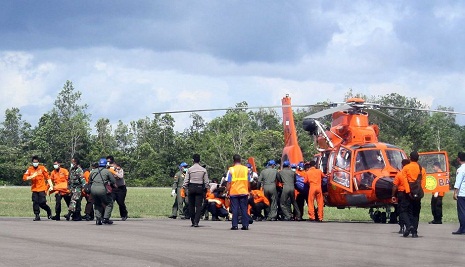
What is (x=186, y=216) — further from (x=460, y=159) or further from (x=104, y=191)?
(x=460, y=159)

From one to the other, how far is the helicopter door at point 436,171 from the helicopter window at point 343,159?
2150 millimetres

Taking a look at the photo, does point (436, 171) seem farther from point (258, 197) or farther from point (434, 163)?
point (258, 197)

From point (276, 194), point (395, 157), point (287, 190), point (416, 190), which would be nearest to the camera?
point (416, 190)

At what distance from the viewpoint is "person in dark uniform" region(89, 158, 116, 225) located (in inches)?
918

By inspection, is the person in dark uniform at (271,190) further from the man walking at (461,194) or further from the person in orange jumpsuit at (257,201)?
the man walking at (461,194)

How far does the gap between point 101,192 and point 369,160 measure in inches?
309

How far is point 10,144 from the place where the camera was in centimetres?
12775

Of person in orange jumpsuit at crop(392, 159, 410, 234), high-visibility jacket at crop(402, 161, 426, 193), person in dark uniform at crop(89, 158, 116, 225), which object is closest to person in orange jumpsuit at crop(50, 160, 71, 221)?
person in dark uniform at crop(89, 158, 116, 225)

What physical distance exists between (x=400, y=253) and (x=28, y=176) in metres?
14.1

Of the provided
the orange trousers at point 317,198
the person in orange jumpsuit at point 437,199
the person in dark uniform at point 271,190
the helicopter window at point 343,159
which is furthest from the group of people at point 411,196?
the person in dark uniform at point 271,190

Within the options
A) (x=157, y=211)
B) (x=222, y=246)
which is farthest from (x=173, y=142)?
(x=222, y=246)

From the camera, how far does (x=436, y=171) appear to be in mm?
24562

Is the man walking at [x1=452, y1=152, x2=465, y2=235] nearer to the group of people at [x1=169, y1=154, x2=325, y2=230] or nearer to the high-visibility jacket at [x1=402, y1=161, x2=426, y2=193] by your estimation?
the high-visibility jacket at [x1=402, y1=161, x2=426, y2=193]

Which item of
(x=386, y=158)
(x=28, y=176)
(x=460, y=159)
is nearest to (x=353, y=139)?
(x=386, y=158)
